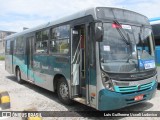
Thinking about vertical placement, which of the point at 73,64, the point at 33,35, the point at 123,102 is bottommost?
the point at 123,102

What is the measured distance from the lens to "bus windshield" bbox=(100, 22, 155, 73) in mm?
5309

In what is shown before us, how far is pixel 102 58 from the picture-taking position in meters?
5.26

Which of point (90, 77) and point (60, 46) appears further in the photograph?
point (60, 46)

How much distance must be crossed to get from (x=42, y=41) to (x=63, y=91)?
Answer: 2463 millimetres

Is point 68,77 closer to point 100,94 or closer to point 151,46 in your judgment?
point 100,94

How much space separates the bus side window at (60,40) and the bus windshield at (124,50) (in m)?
1.66

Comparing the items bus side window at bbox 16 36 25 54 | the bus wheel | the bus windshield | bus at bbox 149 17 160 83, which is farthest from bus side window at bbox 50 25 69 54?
bus at bbox 149 17 160 83

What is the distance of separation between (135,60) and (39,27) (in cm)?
477

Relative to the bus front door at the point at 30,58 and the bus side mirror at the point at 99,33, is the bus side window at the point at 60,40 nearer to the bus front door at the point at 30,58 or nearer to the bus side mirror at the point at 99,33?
the bus side mirror at the point at 99,33

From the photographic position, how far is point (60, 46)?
7.11 metres

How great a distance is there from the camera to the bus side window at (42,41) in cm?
814

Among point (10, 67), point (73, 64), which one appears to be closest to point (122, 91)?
point (73, 64)

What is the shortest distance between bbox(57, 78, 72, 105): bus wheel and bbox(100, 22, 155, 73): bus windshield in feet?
6.75

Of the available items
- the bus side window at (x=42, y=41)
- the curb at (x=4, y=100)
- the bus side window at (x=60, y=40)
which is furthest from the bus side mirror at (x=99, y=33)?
the curb at (x=4, y=100)
